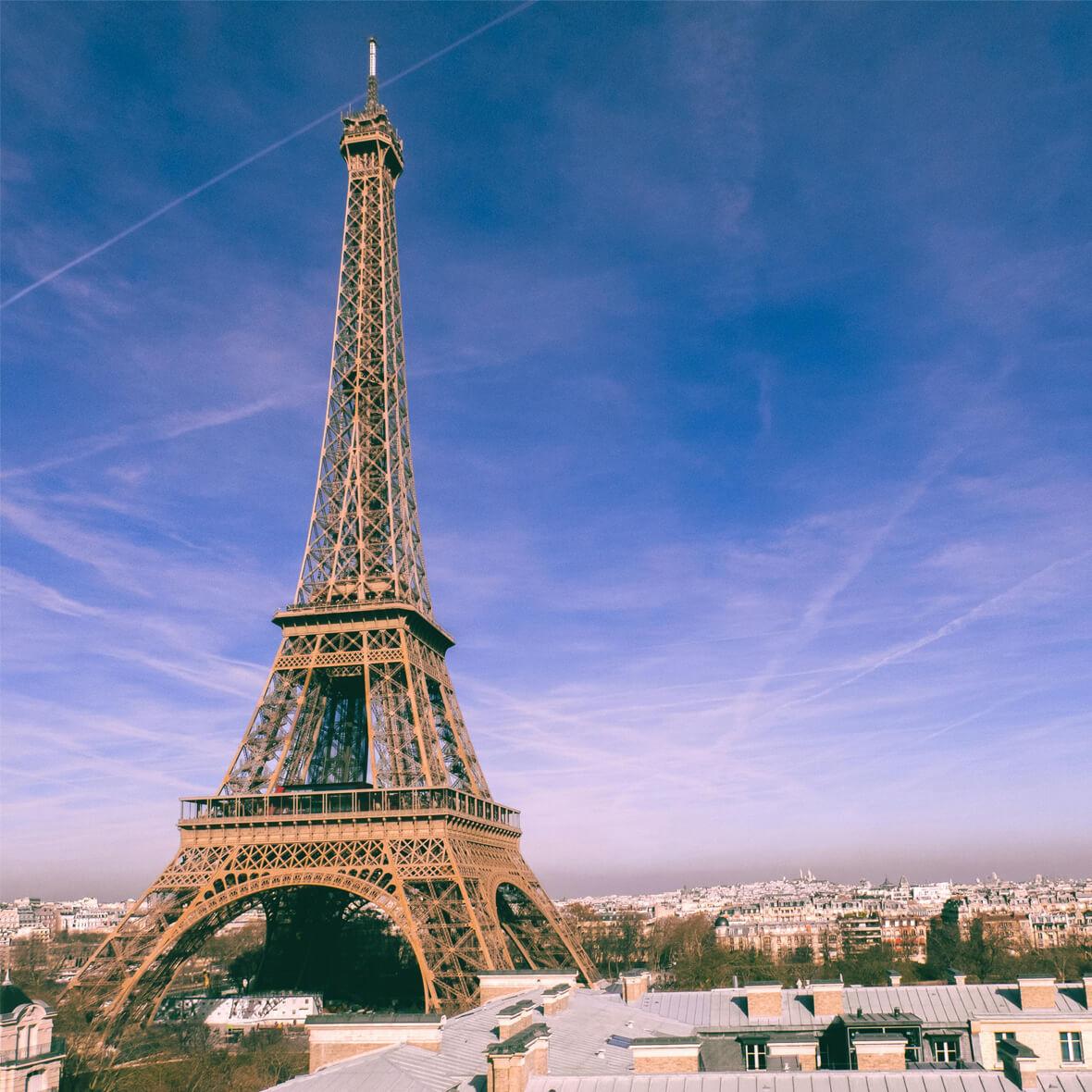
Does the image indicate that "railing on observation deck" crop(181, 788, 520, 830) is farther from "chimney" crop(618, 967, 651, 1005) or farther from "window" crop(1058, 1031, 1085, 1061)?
"window" crop(1058, 1031, 1085, 1061)

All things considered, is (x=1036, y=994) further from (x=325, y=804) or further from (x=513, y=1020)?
(x=325, y=804)

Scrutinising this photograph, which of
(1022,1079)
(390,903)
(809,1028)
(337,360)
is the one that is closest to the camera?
(1022,1079)

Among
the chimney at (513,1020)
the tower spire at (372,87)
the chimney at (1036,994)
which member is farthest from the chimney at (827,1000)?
the tower spire at (372,87)

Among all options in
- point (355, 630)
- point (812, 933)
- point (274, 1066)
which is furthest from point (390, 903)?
point (812, 933)

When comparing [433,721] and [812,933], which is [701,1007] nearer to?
[433,721]

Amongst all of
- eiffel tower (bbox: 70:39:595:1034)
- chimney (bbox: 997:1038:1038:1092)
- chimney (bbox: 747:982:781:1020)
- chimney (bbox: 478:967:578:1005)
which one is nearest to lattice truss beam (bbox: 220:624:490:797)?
eiffel tower (bbox: 70:39:595:1034)

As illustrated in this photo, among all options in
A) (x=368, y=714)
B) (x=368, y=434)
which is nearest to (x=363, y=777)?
(x=368, y=714)
